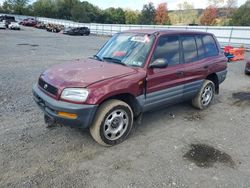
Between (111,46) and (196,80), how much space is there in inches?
79.1

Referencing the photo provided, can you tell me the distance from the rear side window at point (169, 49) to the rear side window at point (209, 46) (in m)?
1.16

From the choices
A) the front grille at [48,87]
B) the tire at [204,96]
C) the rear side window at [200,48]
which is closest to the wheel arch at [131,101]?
the front grille at [48,87]

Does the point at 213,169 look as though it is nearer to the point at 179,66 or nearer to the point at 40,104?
the point at 179,66

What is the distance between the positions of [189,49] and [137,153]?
2.59 metres

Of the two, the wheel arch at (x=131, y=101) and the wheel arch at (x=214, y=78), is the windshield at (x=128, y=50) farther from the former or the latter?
the wheel arch at (x=214, y=78)

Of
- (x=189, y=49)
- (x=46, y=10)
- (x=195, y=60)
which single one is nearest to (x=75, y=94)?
(x=189, y=49)

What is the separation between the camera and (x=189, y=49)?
512 centimetres

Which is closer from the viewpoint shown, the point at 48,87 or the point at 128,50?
the point at 48,87

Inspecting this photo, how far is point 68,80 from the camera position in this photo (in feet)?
11.9

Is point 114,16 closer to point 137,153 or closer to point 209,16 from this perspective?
point 209,16

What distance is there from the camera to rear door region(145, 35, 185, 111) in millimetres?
4289

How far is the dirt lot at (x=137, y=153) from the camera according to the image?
317 cm

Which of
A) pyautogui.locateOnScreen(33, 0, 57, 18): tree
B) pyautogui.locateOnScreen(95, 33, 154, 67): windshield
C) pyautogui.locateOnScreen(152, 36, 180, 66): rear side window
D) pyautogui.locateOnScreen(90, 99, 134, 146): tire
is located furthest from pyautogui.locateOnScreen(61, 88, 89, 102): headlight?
pyautogui.locateOnScreen(33, 0, 57, 18): tree

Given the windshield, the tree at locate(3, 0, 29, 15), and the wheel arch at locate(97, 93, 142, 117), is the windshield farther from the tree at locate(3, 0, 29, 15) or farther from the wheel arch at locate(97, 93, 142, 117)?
the tree at locate(3, 0, 29, 15)
